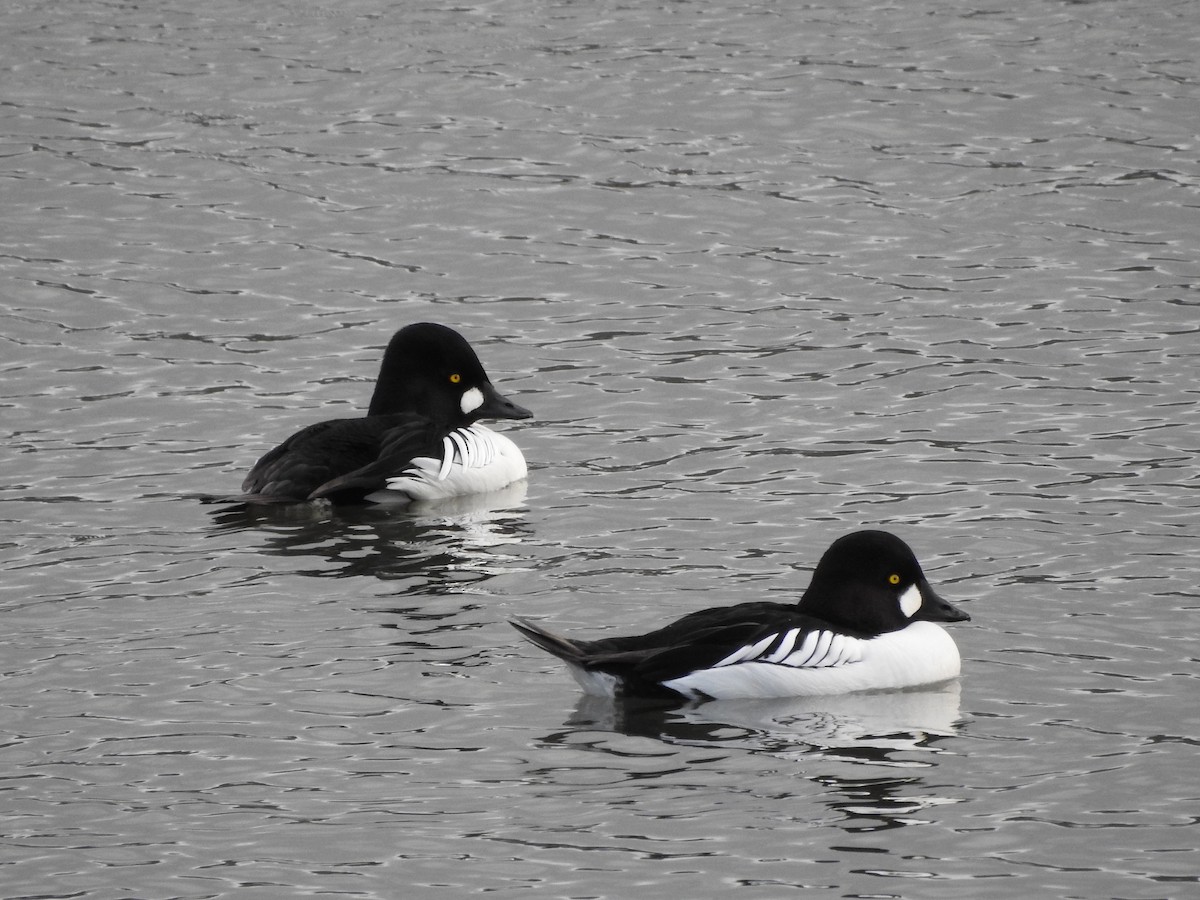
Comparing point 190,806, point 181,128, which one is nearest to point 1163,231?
point 181,128

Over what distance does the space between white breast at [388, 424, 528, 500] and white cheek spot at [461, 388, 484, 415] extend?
1.45 ft

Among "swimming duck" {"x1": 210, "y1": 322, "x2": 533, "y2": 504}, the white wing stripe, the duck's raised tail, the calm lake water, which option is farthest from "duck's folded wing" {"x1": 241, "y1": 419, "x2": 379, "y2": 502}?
the white wing stripe

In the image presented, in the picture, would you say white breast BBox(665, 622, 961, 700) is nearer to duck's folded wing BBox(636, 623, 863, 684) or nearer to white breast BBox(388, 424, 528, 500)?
duck's folded wing BBox(636, 623, 863, 684)

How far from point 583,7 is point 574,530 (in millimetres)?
12198

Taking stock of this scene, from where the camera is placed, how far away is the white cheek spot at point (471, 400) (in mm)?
12555

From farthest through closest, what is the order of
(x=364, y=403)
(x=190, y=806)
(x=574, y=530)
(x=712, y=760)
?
1. (x=364, y=403)
2. (x=574, y=530)
3. (x=712, y=760)
4. (x=190, y=806)

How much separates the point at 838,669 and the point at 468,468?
389 cm

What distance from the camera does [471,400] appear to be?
41.3ft

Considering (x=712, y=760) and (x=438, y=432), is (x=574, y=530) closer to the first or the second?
(x=438, y=432)

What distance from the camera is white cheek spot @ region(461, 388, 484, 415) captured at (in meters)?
12.6

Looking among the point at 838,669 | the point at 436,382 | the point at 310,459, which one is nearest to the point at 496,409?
the point at 436,382

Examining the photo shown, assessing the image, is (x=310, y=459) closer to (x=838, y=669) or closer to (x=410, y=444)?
(x=410, y=444)

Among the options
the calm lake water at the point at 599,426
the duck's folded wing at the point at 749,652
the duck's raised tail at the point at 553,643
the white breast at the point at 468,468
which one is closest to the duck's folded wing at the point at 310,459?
the calm lake water at the point at 599,426

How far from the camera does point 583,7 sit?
22.0 m
